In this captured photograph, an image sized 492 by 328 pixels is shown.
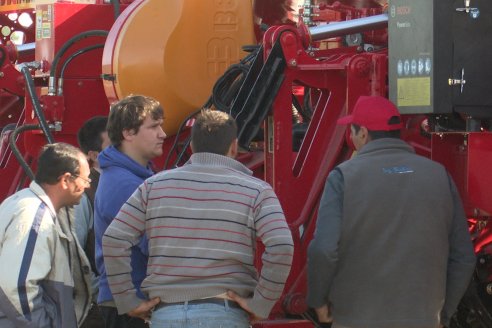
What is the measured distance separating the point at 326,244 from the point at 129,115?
98 cm

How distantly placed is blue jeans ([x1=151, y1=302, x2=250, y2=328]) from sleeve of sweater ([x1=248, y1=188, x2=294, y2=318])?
78mm

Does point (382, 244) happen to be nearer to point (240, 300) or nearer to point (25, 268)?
point (240, 300)

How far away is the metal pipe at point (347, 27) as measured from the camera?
17.9 ft

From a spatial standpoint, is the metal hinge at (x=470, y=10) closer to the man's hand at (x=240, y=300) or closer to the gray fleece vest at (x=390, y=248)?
the gray fleece vest at (x=390, y=248)

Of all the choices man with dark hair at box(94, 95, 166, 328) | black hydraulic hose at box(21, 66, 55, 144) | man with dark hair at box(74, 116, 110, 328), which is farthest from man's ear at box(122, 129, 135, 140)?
black hydraulic hose at box(21, 66, 55, 144)

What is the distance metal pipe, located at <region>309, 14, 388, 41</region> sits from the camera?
17.9 feet

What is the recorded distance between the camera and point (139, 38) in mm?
6250

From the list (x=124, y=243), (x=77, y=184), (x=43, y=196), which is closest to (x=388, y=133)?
(x=124, y=243)

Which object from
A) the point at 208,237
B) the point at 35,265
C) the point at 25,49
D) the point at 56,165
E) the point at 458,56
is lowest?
the point at 35,265

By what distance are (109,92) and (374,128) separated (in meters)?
2.77

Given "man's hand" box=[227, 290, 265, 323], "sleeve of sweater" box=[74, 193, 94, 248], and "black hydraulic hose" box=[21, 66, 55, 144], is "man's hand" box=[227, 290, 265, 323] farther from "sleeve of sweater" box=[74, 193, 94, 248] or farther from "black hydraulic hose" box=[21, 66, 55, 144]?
"black hydraulic hose" box=[21, 66, 55, 144]

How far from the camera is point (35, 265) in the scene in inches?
150

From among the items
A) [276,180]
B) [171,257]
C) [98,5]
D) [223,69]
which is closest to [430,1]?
[276,180]

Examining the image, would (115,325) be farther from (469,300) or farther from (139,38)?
(139,38)
